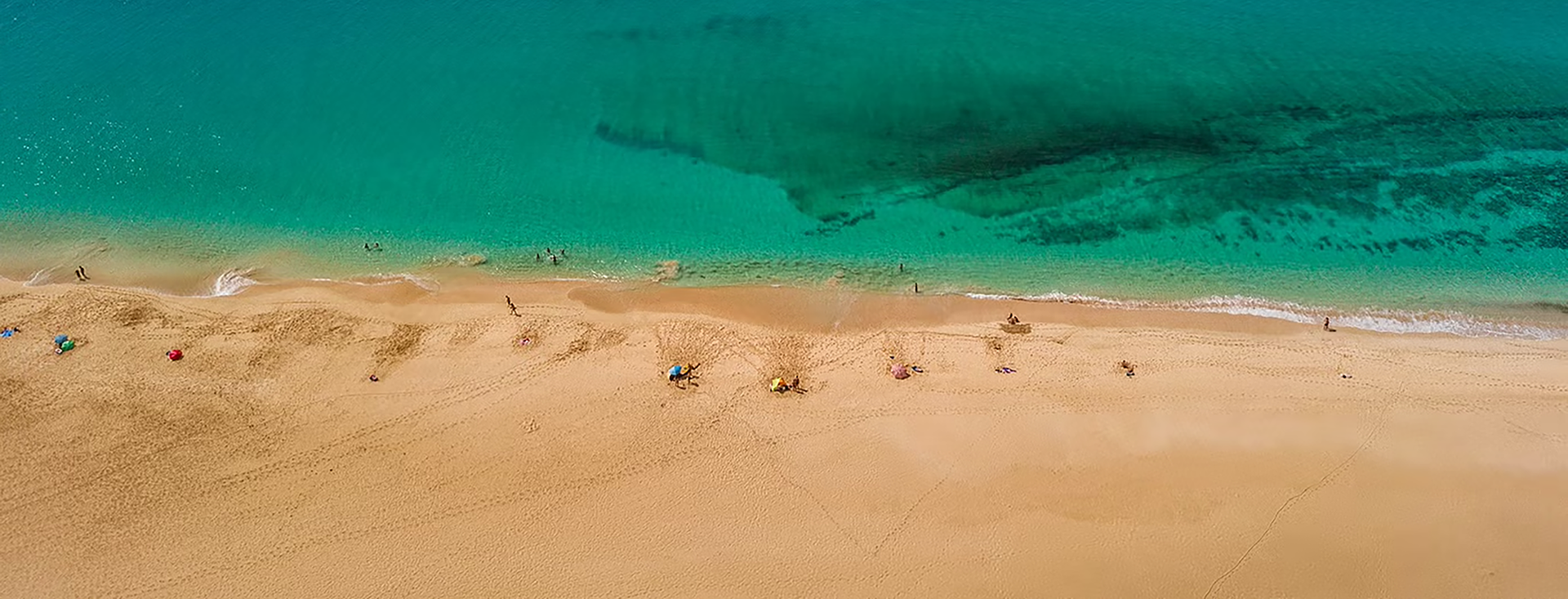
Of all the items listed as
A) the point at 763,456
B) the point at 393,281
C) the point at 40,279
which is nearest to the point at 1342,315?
the point at 763,456

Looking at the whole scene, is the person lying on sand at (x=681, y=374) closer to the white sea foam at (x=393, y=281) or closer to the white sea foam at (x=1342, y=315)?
the white sea foam at (x=393, y=281)

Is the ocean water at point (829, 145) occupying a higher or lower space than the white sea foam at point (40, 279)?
higher

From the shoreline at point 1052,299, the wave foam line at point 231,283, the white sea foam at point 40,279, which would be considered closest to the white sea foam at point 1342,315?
the shoreline at point 1052,299

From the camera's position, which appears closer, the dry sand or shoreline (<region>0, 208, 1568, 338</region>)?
the dry sand

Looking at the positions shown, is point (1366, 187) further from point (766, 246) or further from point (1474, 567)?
point (766, 246)

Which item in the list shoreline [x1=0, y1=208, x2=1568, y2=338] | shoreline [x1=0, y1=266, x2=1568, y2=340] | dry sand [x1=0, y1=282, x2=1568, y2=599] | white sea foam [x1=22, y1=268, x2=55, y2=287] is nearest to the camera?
dry sand [x1=0, y1=282, x2=1568, y2=599]

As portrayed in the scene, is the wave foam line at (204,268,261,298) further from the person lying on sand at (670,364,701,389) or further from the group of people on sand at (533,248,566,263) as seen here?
the person lying on sand at (670,364,701,389)

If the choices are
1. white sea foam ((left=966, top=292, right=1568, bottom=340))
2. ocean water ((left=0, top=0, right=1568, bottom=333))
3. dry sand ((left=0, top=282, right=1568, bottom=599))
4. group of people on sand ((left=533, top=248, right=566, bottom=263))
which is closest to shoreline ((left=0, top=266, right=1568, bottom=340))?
white sea foam ((left=966, top=292, right=1568, bottom=340))
